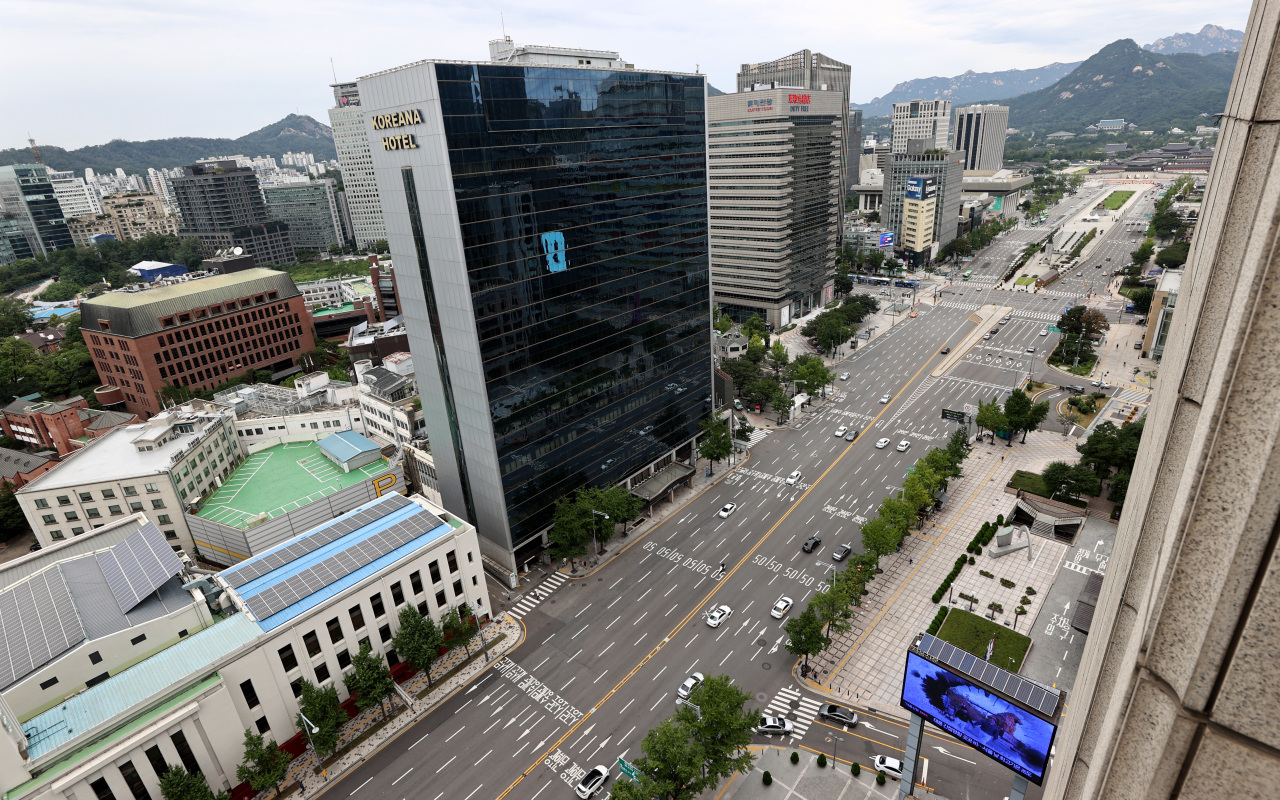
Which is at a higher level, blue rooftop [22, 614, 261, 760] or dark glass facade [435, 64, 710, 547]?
dark glass facade [435, 64, 710, 547]

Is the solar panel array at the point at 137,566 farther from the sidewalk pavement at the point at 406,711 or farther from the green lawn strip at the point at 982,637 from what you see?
the green lawn strip at the point at 982,637

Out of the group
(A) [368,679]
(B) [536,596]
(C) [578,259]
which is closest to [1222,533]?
(A) [368,679]

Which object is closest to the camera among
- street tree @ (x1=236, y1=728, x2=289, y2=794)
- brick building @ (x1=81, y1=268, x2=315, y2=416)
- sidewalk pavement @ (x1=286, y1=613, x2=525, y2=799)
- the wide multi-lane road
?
street tree @ (x1=236, y1=728, x2=289, y2=794)

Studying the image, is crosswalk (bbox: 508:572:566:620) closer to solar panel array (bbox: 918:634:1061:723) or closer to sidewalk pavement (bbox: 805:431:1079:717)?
sidewalk pavement (bbox: 805:431:1079:717)

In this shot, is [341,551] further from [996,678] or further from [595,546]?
[996,678]

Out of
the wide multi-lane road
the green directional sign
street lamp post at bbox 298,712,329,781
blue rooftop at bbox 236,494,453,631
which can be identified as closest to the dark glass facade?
blue rooftop at bbox 236,494,453,631
